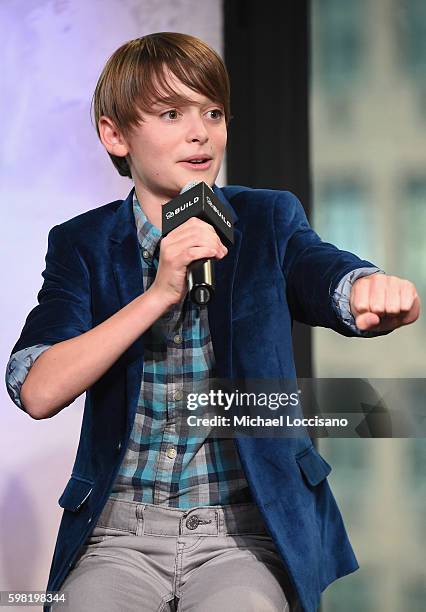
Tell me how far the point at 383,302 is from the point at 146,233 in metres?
0.46

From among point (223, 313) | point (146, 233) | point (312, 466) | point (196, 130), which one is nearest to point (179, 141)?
point (196, 130)

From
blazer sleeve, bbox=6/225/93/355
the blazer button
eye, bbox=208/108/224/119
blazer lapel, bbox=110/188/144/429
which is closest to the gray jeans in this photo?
the blazer button

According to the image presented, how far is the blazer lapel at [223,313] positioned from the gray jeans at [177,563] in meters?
0.20

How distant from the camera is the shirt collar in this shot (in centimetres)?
142

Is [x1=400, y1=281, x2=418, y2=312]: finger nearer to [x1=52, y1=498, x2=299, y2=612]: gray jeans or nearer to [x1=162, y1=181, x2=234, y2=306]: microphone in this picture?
[x1=162, y1=181, x2=234, y2=306]: microphone

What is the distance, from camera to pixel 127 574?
4.12 ft

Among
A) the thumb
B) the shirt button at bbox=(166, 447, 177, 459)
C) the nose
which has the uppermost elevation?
the nose

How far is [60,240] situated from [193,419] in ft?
1.17

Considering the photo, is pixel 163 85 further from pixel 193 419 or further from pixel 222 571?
pixel 222 571

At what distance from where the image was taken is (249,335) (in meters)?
1.34

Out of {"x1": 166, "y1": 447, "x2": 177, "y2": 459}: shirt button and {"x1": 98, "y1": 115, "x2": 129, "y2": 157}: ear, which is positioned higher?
{"x1": 98, "y1": 115, "x2": 129, "y2": 157}: ear

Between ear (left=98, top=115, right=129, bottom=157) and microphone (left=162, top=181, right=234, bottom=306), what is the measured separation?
0.95ft

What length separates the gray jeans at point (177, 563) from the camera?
3.98 feet

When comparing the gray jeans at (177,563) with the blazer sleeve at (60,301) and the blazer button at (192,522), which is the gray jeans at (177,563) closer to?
the blazer button at (192,522)
